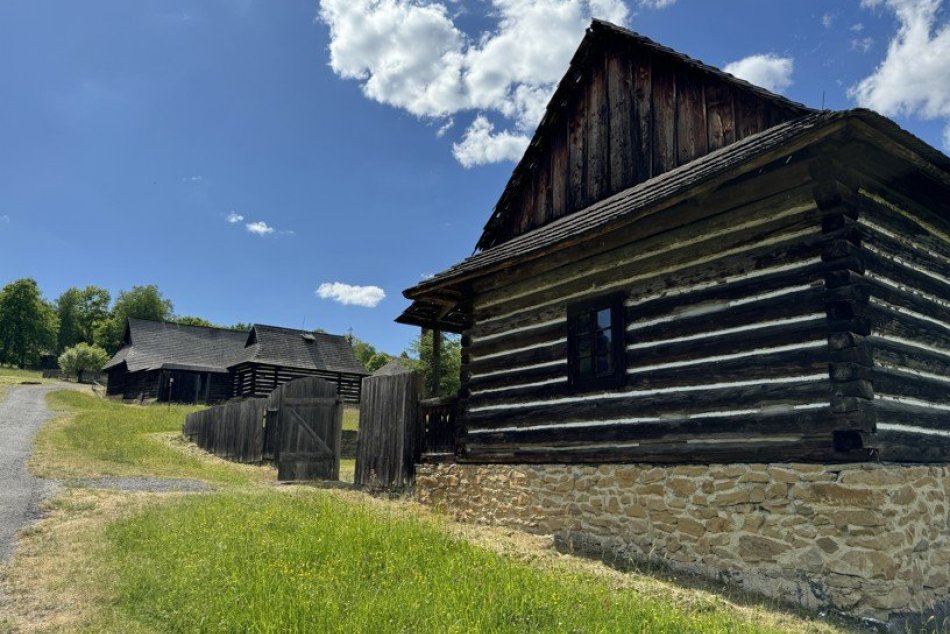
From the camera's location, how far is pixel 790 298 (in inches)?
264

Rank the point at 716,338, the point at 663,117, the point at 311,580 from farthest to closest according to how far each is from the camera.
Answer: the point at 663,117
the point at 716,338
the point at 311,580

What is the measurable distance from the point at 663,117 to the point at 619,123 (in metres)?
0.92

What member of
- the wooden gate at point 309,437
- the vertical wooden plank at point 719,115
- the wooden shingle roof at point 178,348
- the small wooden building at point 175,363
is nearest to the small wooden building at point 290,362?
the small wooden building at point 175,363

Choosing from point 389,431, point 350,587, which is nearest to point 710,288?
point 350,587

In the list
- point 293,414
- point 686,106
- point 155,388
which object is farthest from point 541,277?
point 155,388

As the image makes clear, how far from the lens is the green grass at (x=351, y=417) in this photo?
104ft

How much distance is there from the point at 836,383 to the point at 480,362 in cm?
608

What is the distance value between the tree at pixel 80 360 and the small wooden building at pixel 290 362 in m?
32.9

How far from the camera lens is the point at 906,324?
7031 mm

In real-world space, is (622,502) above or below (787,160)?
below

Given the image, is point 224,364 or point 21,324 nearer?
point 224,364

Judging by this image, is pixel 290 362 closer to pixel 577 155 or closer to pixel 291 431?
pixel 291 431

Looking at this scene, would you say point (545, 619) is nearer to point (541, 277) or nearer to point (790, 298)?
point (790, 298)

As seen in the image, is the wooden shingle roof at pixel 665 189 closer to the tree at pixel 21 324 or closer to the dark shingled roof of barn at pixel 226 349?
the dark shingled roof of barn at pixel 226 349
